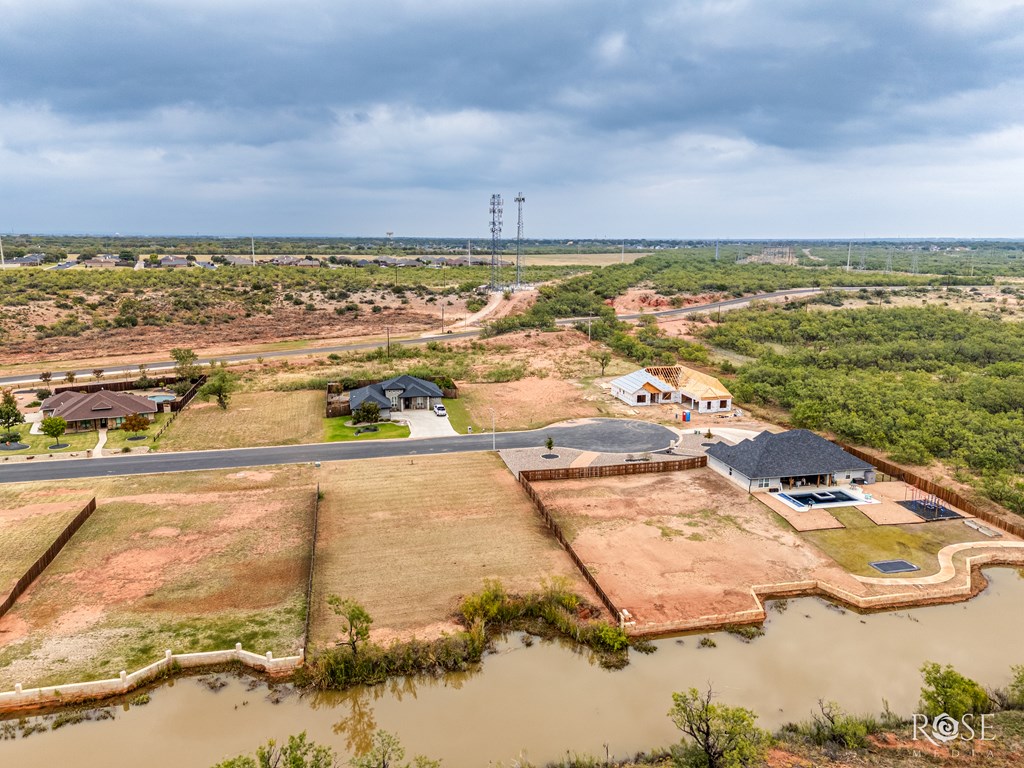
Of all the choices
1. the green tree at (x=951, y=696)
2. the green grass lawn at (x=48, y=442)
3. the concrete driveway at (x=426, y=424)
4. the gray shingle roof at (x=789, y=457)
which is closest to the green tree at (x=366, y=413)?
the concrete driveway at (x=426, y=424)

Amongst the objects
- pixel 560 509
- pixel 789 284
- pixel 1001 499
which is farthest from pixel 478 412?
pixel 789 284

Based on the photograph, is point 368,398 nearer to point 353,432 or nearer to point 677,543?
point 353,432

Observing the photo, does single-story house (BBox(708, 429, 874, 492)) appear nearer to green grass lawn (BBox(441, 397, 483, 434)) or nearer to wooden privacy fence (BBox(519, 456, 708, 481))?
wooden privacy fence (BBox(519, 456, 708, 481))

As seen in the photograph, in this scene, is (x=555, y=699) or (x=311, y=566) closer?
(x=555, y=699)

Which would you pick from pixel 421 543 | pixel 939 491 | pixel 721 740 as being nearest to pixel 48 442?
Result: pixel 421 543

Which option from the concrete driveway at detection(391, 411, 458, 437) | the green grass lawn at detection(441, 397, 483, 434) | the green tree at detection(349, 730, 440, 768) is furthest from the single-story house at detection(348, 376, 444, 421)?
the green tree at detection(349, 730, 440, 768)

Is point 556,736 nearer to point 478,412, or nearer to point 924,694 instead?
point 924,694
